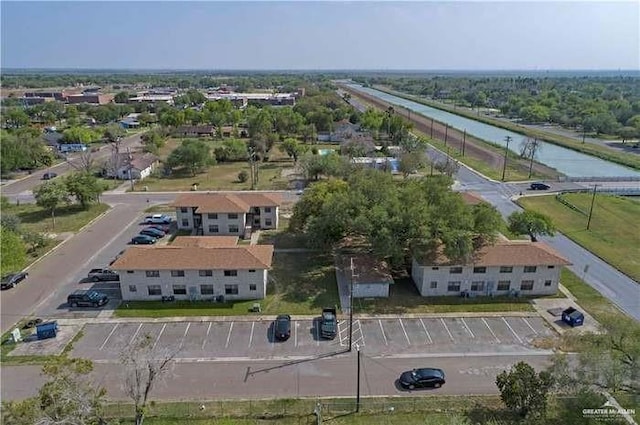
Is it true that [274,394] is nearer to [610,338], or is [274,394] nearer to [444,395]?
[444,395]

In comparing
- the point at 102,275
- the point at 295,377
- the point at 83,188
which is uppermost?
the point at 83,188

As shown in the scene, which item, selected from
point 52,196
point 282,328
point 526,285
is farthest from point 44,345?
point 526,285

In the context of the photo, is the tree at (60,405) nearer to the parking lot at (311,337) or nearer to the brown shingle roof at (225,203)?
the parking lot at (311,337)

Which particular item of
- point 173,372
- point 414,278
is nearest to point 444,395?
point 414,278

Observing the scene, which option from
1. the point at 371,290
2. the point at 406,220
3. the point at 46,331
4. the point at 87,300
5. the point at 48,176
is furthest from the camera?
the point at 48,176

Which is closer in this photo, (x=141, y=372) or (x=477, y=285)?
(x=141, y=372)

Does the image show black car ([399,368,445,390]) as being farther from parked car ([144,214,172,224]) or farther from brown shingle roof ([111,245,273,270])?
parked car ([144,214,172,224])

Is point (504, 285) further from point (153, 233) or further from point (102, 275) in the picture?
point (153, 233)
